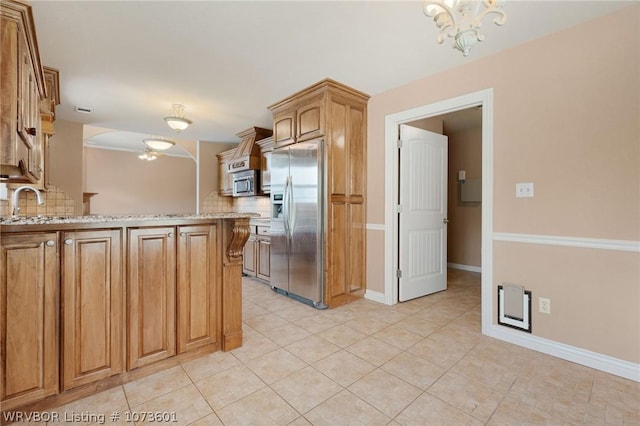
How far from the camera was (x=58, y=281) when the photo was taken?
1556mm

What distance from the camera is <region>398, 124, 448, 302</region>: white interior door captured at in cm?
328

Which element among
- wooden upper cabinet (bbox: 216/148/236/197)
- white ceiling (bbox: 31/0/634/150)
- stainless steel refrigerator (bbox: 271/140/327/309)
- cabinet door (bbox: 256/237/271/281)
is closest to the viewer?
white ceiling (bbox: 31/0/634/150)

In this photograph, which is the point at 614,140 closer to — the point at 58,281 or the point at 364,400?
the point at 364,400

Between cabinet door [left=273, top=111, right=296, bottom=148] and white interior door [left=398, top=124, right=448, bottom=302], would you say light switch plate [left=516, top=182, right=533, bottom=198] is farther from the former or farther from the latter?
cabinet door [left=273, top=111, right=296, bottom=148]

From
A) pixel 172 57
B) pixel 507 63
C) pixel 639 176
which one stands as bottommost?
pixel 639 176

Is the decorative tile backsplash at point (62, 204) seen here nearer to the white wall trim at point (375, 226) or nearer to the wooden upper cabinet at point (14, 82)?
the wooden upper cabinet at point (14, 82)

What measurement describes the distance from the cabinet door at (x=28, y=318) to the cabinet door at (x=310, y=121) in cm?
241

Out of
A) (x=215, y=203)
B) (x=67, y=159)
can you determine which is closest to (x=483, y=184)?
Result: (x=215, y=203)

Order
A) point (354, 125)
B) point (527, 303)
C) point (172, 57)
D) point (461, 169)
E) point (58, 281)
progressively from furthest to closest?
1. point (461, 169)
2. point (354, 125)
3. point (172, 57)
4. point (527, 303)
5. point (58, 281)

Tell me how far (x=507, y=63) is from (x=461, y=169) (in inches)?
119

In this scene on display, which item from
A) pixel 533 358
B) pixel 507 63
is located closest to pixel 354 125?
pixel 507 63

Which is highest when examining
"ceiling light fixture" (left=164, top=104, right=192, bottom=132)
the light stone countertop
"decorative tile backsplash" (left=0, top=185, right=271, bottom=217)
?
"ceiling light fixture" (left=164, top=104, right=192, bottom=132)

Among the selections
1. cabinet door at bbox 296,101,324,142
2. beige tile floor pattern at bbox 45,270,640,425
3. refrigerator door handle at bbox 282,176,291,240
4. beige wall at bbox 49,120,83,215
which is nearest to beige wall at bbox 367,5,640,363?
beige tile floor pattern at bbox 45,270,640,425

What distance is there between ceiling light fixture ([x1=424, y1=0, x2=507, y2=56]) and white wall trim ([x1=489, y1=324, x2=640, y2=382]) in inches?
86.8
